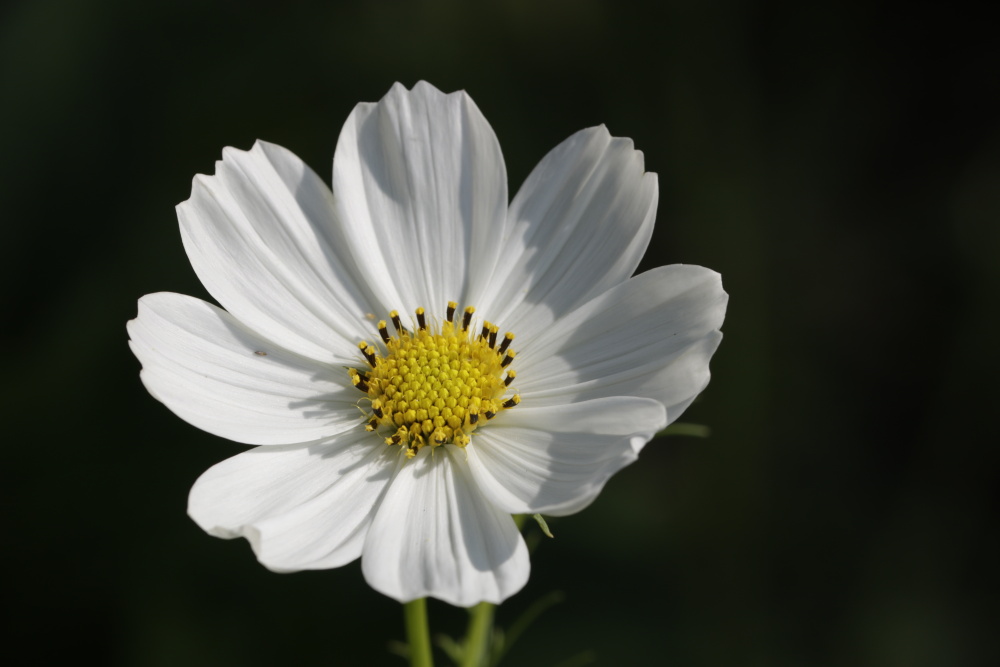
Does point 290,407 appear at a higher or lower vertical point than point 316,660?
higher

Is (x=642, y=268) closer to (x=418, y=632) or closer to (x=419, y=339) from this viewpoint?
(x=419, y=339)

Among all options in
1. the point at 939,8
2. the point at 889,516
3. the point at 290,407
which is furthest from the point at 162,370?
the point at 939,8

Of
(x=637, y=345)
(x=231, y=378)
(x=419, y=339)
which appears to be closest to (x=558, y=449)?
(x=637, y=345)

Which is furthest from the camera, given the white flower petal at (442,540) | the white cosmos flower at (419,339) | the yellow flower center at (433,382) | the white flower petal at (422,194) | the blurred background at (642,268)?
the blurred background at (642,268)

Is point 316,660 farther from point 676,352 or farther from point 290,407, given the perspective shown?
point 676,352

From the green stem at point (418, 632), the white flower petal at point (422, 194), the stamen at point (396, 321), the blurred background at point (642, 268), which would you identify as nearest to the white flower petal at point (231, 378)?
the stamen at point (396, 321)

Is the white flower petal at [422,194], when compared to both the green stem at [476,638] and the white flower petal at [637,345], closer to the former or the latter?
the white flower petal at [637,345]
